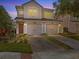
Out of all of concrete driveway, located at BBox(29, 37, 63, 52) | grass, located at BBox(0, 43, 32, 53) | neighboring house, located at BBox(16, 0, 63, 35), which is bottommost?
concrete driveway, located at BBox(29, 37, 63, 52)

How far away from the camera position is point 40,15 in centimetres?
4184

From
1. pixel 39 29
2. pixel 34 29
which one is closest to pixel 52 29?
pixel 39 29

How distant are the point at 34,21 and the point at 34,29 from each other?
5.35 ft

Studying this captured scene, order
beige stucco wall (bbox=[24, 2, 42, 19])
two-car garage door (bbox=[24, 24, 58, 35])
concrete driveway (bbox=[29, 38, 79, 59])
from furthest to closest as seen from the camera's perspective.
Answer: beige stucco wall (bbox=[24, 2, 42, 19]) < two-car garage door (bbox=[24, 24, 58, 35]) < concrete driveway (bbox=[29, 38, 79, 59])

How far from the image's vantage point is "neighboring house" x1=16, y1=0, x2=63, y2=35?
130ft

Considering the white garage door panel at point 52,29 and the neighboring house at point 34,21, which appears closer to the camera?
the neighboring house at point 34,21

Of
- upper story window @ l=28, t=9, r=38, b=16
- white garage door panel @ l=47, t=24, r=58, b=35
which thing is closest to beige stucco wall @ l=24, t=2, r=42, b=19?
upper story window @ l=28, t=9, r=38, b=16

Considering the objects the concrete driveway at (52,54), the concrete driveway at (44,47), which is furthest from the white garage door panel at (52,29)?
the concrete driveway at (52,54)

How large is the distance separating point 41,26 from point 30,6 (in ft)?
15.7

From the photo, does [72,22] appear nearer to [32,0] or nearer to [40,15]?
[40,15]

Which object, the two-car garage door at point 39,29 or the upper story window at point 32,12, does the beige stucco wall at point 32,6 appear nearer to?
the upper story window at point 32,12

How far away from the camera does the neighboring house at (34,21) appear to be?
39.6m

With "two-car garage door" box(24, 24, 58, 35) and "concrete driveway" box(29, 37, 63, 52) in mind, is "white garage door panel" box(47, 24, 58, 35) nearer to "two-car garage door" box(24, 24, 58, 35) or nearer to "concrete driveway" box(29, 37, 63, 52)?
"two-car garage door" box(24, 24, 58, 35)

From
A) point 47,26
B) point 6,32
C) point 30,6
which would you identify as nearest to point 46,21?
point 47,26
